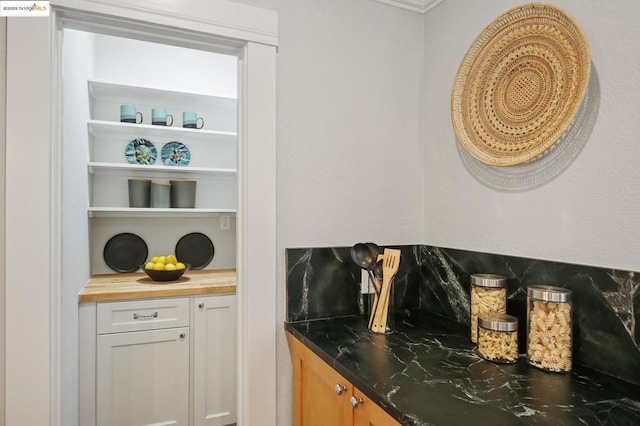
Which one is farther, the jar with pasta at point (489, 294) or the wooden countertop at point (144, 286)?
the wooden countertop at point (144, 286)

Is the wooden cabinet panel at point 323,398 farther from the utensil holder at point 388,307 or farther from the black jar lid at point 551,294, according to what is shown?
the black jar lid at point 551,294

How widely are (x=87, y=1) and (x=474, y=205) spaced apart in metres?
1.62

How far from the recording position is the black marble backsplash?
1.08 m

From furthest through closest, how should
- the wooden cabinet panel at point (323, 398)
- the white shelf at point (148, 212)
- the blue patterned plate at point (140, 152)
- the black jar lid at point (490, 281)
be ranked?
the blue patterned plate at point (140, 152)
the white shelf at point (148, 212)
the black jar lid at point (490, 281)
the wooden cabinet panel at point (323, 398)

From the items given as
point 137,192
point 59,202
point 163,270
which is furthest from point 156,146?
point 59,202

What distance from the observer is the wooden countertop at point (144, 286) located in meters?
2.28

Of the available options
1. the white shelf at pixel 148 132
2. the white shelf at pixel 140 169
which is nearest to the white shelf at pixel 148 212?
the white shelf at pixel 140 169

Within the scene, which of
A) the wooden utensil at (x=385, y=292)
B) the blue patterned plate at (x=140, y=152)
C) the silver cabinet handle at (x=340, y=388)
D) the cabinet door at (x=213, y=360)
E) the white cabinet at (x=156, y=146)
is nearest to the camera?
the silver cabinet handle at (x=340, y=388)

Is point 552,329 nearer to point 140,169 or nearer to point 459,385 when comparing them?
point 459,385

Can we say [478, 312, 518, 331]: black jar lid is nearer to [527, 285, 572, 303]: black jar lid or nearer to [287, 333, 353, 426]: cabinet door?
[527, 285, 572, 303]: black jar lid

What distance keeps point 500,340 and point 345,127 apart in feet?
3.39

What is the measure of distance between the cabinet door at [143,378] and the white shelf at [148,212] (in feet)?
2.73

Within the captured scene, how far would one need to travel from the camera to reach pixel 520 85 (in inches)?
54.1

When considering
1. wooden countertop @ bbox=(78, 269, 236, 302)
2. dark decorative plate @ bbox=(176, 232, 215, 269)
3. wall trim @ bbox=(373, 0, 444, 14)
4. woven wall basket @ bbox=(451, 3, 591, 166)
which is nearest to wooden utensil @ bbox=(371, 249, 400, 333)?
woven wall basket @ bbox=(451, 3, 591, 166)
